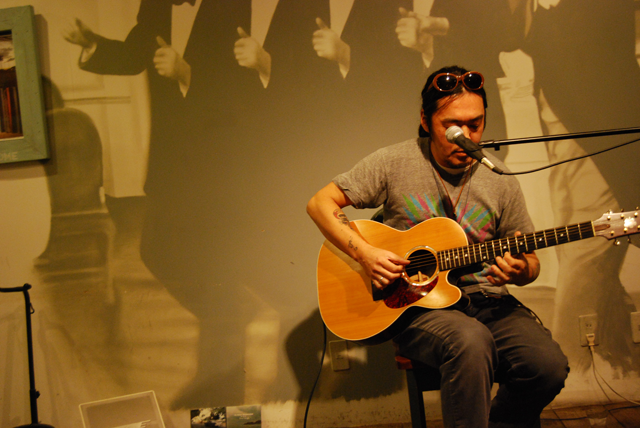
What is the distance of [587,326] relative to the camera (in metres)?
2.00

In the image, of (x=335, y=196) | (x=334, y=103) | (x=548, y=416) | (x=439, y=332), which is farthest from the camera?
(x=334, y=103)

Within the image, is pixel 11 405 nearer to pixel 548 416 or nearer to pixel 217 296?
pixel 217 296

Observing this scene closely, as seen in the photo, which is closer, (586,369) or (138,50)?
(586,369)

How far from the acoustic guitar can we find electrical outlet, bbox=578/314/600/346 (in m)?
0.96

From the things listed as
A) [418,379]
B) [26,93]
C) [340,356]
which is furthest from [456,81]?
[26,93]

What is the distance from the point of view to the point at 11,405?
2139 millimetres

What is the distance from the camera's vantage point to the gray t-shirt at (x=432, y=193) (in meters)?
1.53

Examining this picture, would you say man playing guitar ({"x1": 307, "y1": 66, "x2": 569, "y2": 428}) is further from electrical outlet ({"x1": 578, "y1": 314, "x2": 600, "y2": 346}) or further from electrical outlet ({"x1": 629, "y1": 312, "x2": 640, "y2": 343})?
electrical outlet ({"x1": 629, "y1": 312, "x2": 640, "y2": 343})

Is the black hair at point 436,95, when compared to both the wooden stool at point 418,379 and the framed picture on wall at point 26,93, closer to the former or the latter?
the wooden stool at point 418,379

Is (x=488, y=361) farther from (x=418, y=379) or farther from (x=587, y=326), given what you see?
(x=587, y=326)

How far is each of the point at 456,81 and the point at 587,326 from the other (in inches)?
55.2

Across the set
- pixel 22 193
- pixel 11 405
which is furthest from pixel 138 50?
pixel 11 405

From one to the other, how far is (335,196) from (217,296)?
35.6 inches

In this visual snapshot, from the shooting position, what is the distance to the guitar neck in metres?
1.24
